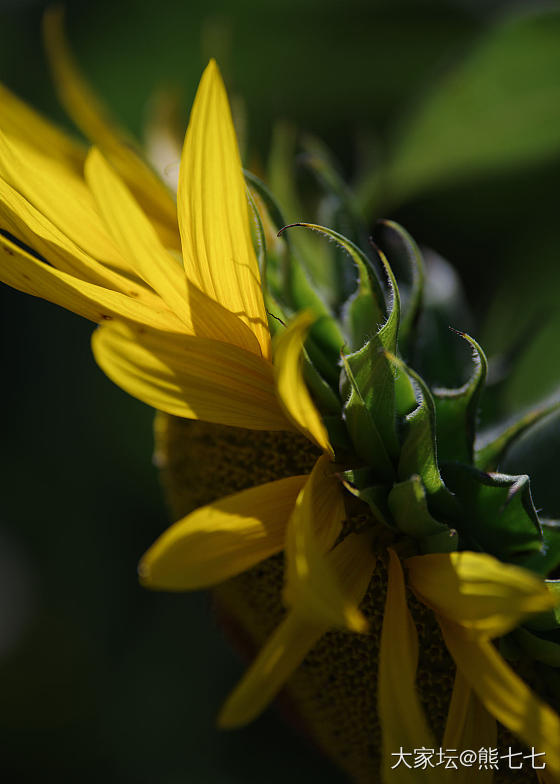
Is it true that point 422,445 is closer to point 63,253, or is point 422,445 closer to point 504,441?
point 504,441

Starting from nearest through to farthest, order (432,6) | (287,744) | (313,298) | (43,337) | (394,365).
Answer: (394,365)
(313,298)
(432,6)
(287,744)
(43,337)

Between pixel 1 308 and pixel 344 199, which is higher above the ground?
pixel 1 308

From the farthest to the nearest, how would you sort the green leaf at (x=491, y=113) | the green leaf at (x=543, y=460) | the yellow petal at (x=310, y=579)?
the green leaf at (x=491, y=113)
the green leaf at (x=543, y=460)
the yellow petal at (x=310, y=579)

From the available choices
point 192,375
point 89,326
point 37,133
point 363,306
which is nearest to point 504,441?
point 363,306

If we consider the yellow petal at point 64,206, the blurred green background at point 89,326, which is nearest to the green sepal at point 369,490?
the yellow petal at point 64,206

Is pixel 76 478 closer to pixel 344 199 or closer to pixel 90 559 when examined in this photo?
pixel 90 559

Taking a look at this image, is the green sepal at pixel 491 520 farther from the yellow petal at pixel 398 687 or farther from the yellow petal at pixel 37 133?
the yellow petal at pixel 37 133

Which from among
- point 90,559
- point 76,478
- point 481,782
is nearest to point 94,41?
point 76,478
